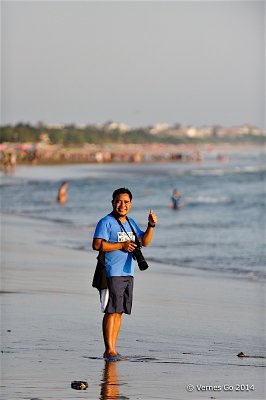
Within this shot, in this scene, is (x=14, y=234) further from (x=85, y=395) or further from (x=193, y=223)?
(x=85, y=395)

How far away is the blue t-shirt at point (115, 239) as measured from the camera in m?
8.14

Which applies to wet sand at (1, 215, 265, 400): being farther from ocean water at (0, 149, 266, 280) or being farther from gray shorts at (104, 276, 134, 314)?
ocean water at (0, 149, 266, 280)

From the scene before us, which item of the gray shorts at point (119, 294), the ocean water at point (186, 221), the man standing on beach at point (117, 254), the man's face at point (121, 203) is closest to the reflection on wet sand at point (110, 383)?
the man standing on beach at point (117, 254)

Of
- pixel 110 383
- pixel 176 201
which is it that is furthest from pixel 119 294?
pixel 176 201

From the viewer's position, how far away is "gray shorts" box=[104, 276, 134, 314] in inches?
325

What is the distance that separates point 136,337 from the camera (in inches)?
365

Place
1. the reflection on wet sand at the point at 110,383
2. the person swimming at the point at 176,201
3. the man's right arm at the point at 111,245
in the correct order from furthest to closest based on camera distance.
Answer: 1. the person swimming at the point at 176,201
2. the man's right arm at the point at 111,245
3. the reflection on wet sand at the point at 110,383

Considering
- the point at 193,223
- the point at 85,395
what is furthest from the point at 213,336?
the point at 193,223

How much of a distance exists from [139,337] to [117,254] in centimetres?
131

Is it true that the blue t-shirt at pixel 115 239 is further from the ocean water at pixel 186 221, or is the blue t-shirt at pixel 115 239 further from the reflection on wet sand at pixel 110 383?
the ocean water at pixel 186 221

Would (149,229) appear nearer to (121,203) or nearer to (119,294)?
(121,203)

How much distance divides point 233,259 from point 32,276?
17.8 feet

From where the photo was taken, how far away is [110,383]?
720cm

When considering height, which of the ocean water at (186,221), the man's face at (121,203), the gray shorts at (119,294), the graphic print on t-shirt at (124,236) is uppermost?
the ocean water at (186,221)
